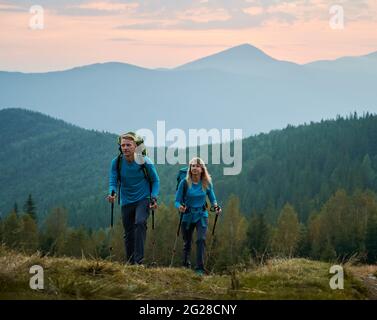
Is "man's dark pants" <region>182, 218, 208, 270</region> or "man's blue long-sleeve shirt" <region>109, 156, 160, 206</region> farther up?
"man's blue long-sleeve shirt" <region>109, 156, 160, 206</region>

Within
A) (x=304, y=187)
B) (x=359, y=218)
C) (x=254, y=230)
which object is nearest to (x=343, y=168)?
(x=304, y=187)

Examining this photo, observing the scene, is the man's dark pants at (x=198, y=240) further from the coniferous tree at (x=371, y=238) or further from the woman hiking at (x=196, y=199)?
the coniferous tree at (x=371, y=238)

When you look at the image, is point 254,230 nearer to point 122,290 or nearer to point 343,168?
point 122,290

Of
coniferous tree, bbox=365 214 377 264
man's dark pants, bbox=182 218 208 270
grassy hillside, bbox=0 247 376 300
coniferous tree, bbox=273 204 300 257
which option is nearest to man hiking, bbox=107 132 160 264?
man's dark pants, bbox=182 218 208 270

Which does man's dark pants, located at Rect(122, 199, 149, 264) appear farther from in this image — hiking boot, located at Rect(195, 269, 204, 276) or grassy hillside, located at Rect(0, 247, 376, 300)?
grassy hillside, located at Rect(0, 247, 376, 300)

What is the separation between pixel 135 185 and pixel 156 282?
3.17m

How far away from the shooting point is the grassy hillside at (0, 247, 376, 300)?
9.31m

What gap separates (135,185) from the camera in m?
13.6

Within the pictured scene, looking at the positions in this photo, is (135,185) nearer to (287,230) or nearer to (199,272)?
(199,272)

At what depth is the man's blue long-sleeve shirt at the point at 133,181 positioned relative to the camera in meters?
13.4

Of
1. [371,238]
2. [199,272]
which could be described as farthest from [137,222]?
[371,238]

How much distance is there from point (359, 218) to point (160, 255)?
112 ft

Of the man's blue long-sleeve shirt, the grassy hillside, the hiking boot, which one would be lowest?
the hiking boot
